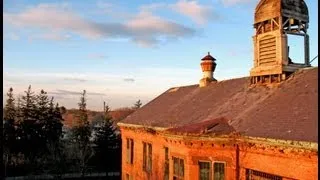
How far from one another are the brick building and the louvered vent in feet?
0.16

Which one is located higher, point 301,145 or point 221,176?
point 301,145

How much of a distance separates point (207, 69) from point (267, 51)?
845 cm

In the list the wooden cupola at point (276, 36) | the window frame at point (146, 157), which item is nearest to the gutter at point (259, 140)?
the wooden cupola at point (276, 36)

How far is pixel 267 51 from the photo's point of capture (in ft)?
63.6

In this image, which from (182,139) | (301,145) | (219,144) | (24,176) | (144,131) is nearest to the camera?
(301,145)

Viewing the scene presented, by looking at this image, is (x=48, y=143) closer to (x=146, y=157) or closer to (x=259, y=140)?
(x=146, y=157)

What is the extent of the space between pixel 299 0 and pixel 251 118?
7.49 m

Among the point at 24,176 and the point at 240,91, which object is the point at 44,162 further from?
the point at 240,91

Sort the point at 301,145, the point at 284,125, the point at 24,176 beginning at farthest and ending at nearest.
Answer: the point at 24,176
the point at 284,125
the point at 301,145

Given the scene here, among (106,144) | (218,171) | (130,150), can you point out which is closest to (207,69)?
(130,150)

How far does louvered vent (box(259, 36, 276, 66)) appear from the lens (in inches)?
750

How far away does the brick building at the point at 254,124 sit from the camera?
13328 millimetres

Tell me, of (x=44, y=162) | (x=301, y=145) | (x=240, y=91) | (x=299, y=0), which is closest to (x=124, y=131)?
(x=240, y=91)

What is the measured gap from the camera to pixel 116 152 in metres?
51.6
